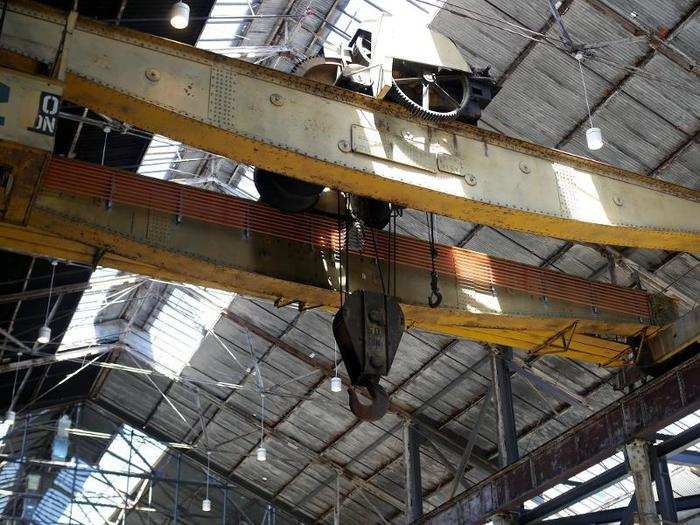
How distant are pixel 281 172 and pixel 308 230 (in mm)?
1700

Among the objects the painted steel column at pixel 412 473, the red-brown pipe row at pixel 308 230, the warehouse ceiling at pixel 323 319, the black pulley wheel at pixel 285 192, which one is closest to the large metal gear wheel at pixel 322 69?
the black pulley wheel at pixel 285 192

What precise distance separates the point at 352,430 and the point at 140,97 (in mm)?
18031

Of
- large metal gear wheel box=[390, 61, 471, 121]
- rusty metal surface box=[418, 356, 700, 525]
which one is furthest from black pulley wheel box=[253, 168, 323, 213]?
rusty metal surface box=[418, 356, 700, 525]

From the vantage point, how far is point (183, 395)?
2789cm

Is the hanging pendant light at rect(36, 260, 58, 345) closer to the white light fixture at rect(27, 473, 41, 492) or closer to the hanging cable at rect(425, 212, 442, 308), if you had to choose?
the white light fixture at rect(27, 473, 41, 492)

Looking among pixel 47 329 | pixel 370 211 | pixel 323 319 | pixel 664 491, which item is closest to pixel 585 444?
pixel 664 491

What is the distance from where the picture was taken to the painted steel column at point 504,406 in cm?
1653

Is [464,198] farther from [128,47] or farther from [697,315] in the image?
[697,315]

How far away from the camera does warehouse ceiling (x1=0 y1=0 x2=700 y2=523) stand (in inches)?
540

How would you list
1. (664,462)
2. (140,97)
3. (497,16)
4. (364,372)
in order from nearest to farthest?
(140,97)
(364,372)
(664,462)
(497,16)

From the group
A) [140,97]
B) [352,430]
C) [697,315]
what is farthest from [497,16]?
[352,430]

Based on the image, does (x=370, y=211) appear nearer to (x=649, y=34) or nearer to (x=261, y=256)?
(x=261, y=256)

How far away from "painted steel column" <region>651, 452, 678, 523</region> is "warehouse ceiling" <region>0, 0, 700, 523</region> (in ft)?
14.2

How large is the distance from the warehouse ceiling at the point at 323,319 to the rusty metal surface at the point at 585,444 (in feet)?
11.7
